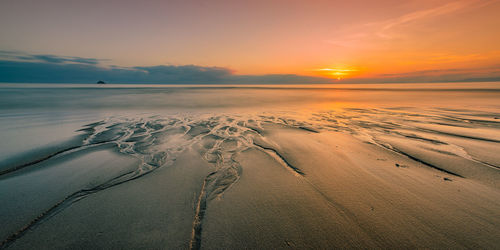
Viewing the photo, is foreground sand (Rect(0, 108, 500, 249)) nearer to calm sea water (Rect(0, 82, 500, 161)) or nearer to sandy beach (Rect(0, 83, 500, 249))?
sandy beach (Rect(0, 83, 500, 249))

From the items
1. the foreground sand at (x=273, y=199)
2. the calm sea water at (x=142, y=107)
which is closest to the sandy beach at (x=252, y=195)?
the foreground sand at (x=273, y=199)

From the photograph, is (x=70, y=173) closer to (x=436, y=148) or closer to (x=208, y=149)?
Answer: (x=208, y=149)

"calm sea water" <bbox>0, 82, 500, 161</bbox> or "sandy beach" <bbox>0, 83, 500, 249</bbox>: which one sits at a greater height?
"sandy beach" <bbox>0, 83, 500, 249</bbox>

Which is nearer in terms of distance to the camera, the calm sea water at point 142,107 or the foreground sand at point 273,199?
the foreground sand at point 273,199

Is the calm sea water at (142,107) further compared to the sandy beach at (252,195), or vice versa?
the calm sea water at (142,107)

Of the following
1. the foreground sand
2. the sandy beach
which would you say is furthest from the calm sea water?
the foreground sand

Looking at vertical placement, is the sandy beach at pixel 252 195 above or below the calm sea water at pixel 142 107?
above

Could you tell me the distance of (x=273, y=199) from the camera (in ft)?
9.35

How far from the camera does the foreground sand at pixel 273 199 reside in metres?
2.10

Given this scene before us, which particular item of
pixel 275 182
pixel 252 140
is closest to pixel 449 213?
pixel 275 182

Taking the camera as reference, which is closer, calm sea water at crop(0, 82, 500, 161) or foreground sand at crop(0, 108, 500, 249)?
foreground sand at crop(0, 108, 500, 249)

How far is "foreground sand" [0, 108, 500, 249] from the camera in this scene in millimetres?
2096

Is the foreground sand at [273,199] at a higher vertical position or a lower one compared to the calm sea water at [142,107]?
higher

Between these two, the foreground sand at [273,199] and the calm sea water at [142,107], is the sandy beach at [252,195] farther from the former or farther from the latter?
the calm sea water at [142,107]
